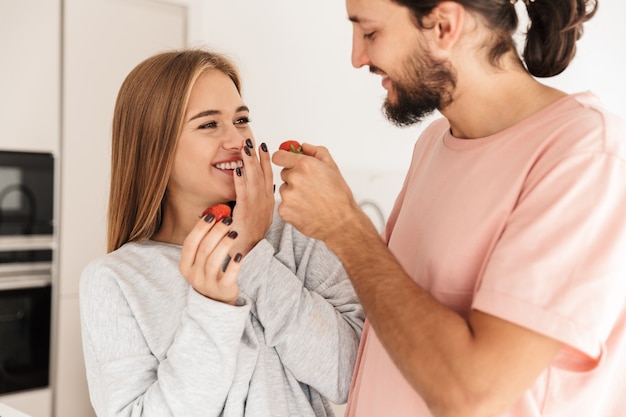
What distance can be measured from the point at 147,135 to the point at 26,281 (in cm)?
134

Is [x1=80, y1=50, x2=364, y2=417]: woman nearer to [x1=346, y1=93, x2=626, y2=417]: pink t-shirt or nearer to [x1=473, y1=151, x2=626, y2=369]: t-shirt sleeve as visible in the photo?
[x1=346, y1=93, x2=626, y2=417]: pink t-shirt

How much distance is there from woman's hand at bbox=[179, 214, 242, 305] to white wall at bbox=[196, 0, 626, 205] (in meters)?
1.98

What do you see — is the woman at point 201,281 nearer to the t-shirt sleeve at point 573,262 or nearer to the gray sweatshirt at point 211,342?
the gray sweatshirt at point 211,342

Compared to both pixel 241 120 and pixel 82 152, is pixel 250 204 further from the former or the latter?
pixel 82 152

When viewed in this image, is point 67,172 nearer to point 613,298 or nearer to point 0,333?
point 0,333

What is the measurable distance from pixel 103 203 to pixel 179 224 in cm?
126

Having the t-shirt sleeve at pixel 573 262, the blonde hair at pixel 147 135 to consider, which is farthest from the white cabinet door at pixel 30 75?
the t-shirt sleeve at pixel 573 262

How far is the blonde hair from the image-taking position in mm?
1361

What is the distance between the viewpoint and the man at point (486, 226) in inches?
31.4

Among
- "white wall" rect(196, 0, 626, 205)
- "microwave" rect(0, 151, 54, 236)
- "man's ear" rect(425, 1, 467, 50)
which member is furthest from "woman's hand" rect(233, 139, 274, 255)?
"white wall" rect(196, 0, 626, 205)

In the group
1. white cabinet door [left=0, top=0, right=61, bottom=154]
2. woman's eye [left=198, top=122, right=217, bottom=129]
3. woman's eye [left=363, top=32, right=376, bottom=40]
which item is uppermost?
white cabinet door [left=0, top=0, right=61, bottom=154]

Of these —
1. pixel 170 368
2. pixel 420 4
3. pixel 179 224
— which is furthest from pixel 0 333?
pixel 420 4

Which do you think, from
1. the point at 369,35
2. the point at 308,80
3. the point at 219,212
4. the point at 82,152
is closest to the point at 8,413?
the point at 219,212

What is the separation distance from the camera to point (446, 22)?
3.09 feet
